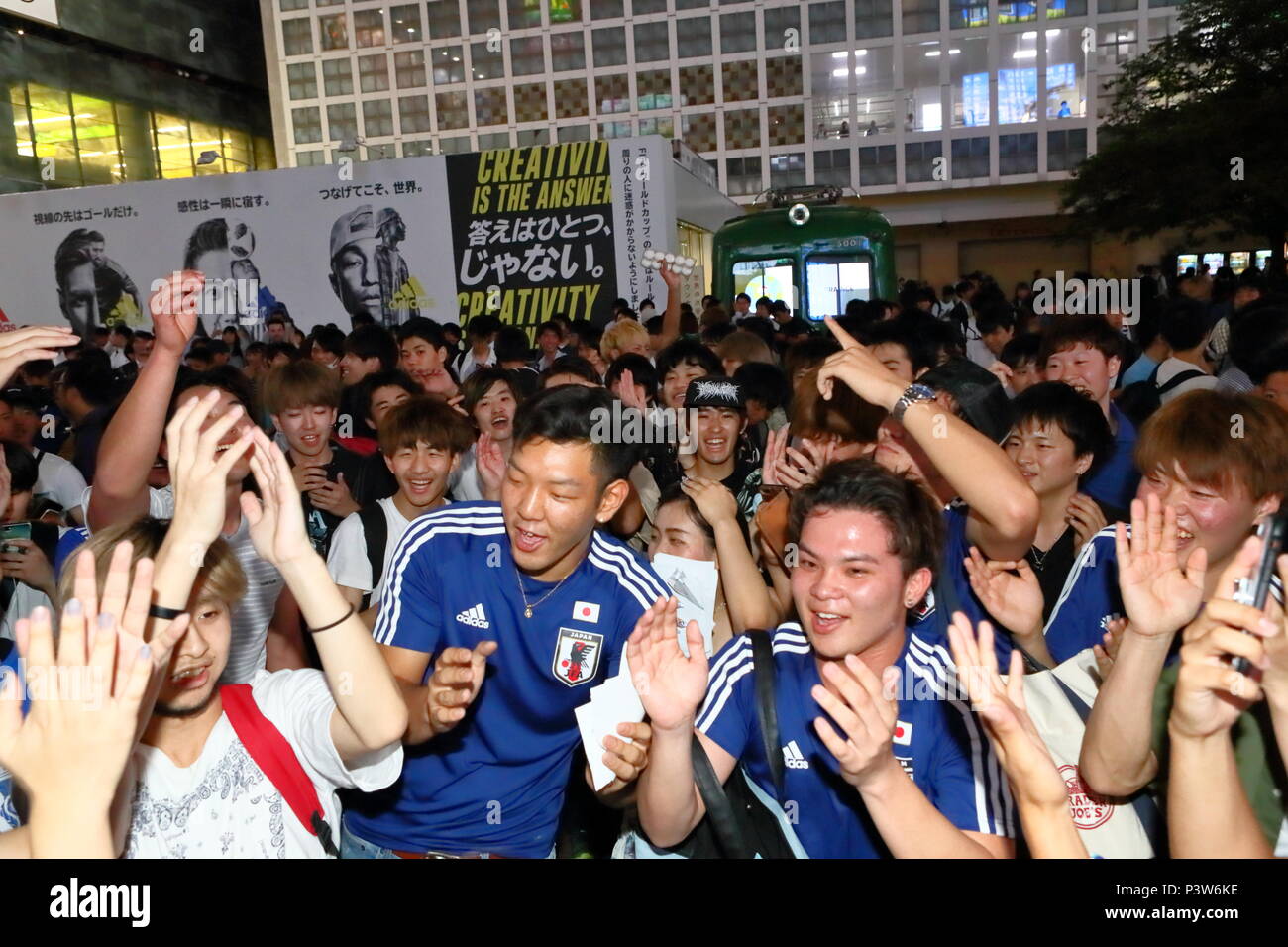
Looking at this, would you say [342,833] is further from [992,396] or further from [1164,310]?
[1164,310]

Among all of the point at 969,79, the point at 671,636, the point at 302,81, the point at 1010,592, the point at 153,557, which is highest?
the point at 302,81

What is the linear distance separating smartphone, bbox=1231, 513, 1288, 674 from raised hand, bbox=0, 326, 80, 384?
96.2 inches

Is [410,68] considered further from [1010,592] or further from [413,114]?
[1010,592]

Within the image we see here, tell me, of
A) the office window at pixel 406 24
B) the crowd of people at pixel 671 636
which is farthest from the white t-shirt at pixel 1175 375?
the office window at pixel 406 24

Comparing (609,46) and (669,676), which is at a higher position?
(609,46)

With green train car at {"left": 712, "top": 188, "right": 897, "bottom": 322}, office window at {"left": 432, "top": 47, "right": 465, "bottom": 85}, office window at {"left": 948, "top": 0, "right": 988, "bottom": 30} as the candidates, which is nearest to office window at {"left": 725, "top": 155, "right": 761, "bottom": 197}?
office window at {"left": 948, "top": 0, "right": 988, "bottom": 30}

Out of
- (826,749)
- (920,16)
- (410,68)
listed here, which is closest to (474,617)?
(826,749)

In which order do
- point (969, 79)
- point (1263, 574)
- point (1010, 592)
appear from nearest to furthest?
1. point (1263, 574)
2. point (1010, 592)
3. point (969, 79)

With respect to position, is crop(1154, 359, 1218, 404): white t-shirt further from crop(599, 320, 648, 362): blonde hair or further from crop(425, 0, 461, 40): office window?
crop(425, 0, 461, 40): office window

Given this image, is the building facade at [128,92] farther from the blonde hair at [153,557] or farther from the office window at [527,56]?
the blonde hair at [153,557]

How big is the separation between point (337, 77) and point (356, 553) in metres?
28.3

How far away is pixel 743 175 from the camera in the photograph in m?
26.4
